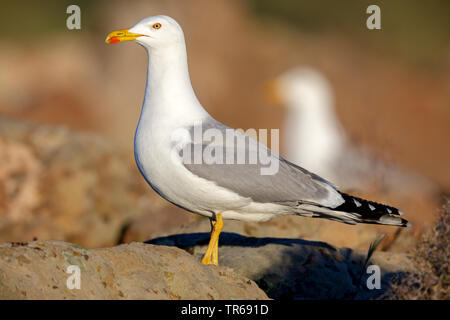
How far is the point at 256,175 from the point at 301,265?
3.42 ft

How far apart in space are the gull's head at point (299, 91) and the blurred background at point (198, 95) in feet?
3.59

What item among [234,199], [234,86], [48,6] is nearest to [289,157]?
[234,199]

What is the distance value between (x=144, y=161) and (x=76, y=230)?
16.6 feet

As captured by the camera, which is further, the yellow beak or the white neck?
the yellow beak

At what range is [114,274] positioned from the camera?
480 centimetres

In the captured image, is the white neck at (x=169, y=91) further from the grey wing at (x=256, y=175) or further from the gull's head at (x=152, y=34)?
the grey wing at (x=256, y=175)

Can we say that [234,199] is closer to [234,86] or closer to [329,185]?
[329,185]

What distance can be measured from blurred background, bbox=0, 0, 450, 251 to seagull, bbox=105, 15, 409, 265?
54.1 inches

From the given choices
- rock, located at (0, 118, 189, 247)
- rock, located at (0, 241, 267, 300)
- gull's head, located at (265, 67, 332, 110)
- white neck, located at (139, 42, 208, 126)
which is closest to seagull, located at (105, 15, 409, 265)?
white neck, located at (139, 42, 208, 126)

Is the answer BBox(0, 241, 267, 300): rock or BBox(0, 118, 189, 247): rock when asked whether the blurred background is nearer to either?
BBox(0, 118, 189, 247): rock

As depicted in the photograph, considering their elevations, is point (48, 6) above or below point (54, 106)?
above

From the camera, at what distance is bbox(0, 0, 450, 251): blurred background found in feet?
34.8

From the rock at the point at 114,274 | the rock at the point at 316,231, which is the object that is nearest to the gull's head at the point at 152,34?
the rock at the point at 114,274

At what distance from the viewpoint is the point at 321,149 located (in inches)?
411
